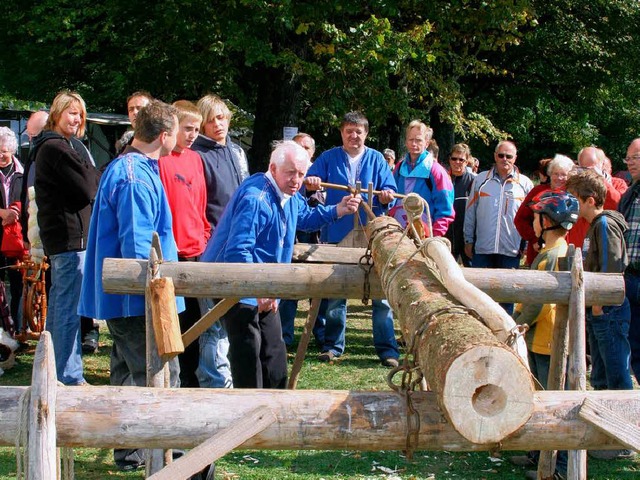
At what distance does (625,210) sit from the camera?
250 inches

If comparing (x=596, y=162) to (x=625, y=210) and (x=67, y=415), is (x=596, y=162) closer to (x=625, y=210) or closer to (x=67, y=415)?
(x=625, y=210)

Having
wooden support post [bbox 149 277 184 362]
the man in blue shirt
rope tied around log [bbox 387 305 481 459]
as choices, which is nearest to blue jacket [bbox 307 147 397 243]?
the man in blue shirt

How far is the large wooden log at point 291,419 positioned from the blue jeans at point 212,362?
3.08 m

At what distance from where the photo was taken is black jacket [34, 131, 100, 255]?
6.35 m

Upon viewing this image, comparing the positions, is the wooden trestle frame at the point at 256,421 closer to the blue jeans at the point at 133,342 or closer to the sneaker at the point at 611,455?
the blue jeans at the point at 133,342

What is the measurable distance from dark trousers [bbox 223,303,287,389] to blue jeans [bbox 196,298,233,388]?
46 centimetres

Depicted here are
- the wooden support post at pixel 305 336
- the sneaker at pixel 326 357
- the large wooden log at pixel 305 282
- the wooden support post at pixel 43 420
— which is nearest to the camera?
the wooden support post at pixel 43 420

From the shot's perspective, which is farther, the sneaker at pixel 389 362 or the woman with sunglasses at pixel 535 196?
the woman with sunglasses at pixel 535 196

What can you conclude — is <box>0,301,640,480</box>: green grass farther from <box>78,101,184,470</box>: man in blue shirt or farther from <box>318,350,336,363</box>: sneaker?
<box>318,350,336,363</box>: sneaker

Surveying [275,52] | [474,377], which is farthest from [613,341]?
[275,52]

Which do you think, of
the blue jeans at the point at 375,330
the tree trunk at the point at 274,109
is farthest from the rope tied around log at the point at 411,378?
the tree trunk at the point at 274,109

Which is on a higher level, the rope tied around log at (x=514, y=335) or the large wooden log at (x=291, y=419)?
the rope tied around log at (x=514, y=335)

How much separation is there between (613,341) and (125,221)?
3.28 meters

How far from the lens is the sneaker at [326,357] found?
793cm
